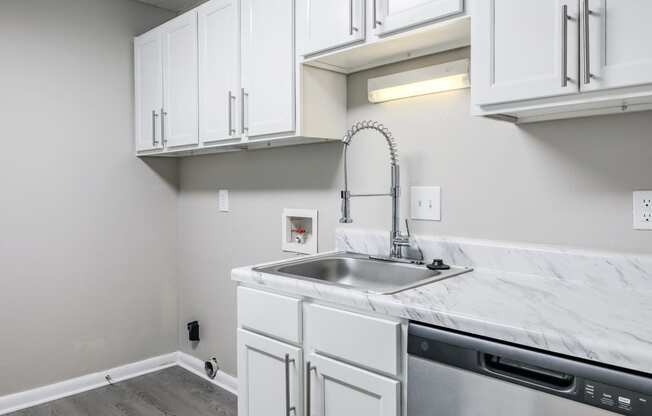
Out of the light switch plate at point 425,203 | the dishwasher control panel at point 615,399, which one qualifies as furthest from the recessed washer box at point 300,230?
the dishwasher control panel at point 615,399

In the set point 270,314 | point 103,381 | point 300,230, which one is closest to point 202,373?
point 103,381

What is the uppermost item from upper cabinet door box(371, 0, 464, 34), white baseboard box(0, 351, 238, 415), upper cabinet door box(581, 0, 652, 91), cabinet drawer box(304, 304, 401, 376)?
upper cabinet door box(371, 0, 464, 34)

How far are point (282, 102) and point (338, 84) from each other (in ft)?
0.93

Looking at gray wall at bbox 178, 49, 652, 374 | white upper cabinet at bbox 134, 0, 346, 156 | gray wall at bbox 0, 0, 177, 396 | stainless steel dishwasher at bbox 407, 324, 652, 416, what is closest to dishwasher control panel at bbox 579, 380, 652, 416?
stainless steel dishwasher at bbox 407, 324, 652, 416

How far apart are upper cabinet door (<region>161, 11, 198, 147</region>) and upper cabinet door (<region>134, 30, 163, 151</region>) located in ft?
0.24

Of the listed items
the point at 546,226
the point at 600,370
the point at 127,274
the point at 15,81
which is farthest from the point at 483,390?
the point at 15,81

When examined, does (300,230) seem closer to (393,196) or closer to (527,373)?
(393,196)

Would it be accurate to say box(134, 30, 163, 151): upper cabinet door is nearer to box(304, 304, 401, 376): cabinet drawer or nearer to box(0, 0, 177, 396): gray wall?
box(0, 0, 177, 396): gray wall

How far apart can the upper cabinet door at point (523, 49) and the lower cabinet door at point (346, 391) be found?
2.75ft

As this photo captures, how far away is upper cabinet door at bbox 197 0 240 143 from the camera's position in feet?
7.22

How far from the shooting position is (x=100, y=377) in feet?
9.39

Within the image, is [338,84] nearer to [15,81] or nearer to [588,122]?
[588,122]

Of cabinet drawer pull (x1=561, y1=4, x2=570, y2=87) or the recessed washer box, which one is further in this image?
the recessed washer box

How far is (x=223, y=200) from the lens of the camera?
111 inches
